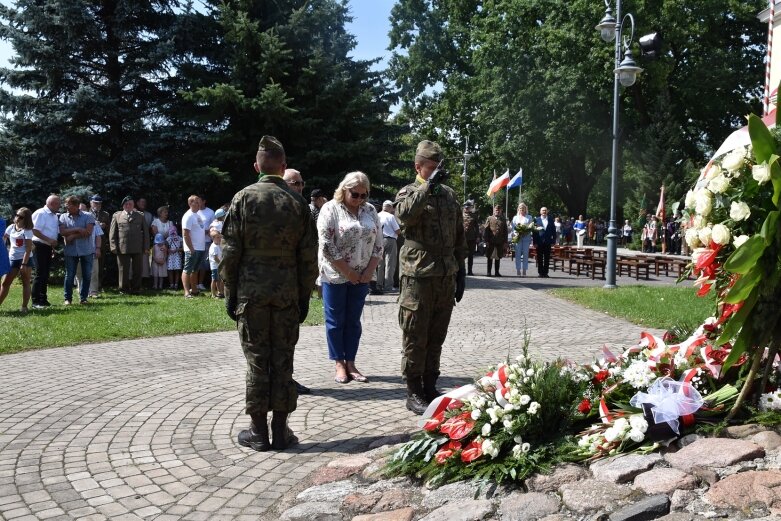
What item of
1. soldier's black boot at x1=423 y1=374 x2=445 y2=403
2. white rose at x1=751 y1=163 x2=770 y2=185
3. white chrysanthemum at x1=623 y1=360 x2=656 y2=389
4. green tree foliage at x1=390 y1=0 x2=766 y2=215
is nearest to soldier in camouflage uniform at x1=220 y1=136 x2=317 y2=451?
soldier's black boot at x1=423 y1=374 x2=445 y2=403

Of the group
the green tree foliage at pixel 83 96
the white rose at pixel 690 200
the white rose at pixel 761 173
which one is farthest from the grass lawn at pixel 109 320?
the white rose at pixel 761 173

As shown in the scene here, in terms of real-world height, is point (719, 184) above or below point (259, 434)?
above

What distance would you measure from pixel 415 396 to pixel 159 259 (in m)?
11.9

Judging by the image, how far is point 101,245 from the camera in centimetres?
1555

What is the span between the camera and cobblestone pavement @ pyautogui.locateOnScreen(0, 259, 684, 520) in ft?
13.5

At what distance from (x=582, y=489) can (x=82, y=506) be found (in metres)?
2.67

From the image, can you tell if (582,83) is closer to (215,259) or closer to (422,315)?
(215,259)

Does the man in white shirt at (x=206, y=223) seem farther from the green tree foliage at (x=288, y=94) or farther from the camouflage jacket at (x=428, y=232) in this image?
the camouflage jacket at (x=428, y=232)

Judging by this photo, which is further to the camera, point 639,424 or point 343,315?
point 343,315

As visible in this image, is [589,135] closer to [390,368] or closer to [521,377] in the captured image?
[390,368]

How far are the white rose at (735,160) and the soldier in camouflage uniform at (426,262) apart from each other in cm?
215

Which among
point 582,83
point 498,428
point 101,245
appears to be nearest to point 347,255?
point 498,428

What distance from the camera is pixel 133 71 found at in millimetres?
18297

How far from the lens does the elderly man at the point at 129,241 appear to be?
50.1ft
